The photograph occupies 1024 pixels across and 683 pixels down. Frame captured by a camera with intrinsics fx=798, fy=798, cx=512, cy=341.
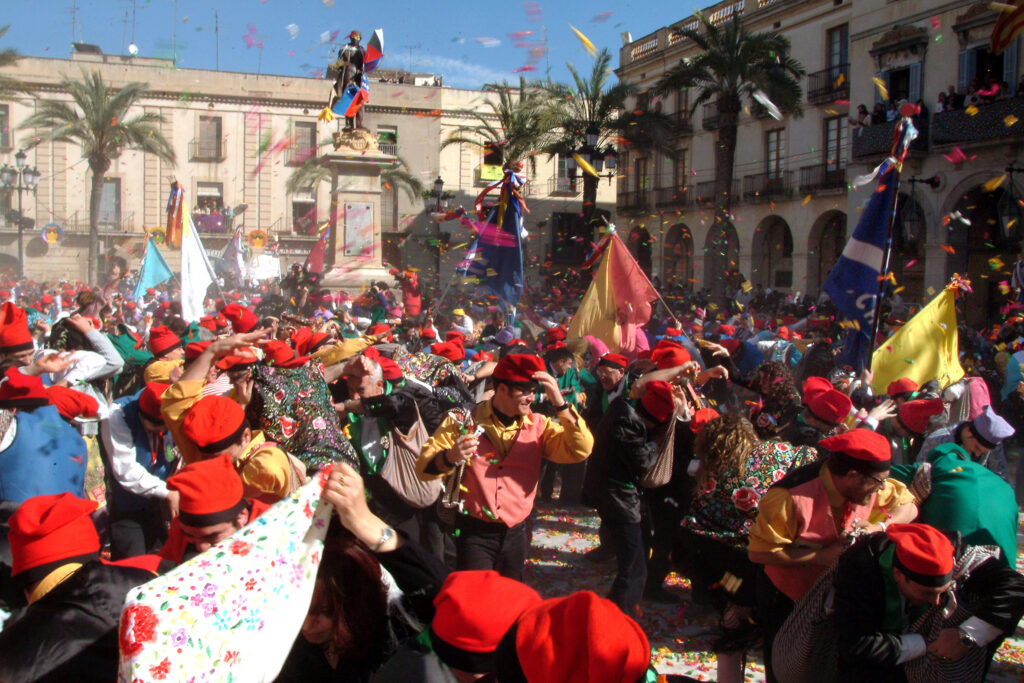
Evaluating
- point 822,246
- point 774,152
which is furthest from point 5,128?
point 822,246

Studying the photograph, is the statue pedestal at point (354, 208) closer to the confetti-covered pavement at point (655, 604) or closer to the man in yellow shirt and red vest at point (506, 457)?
the confetti-covered pavement at point (655, 604)

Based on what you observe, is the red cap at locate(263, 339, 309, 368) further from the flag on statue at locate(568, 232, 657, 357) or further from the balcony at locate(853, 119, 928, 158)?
the balcony at locate(853, 119, 928, 158)

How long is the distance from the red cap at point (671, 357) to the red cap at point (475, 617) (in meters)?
3.11

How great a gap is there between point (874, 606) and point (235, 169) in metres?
42.4

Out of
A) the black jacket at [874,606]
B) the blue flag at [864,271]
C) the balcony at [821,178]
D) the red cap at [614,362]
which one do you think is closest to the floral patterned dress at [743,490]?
the black jacket at [874,606]

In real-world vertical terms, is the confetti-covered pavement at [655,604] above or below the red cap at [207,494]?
below

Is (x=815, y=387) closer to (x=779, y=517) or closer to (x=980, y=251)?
(x=779, y=517)

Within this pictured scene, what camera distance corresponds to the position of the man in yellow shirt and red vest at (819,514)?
297 cm

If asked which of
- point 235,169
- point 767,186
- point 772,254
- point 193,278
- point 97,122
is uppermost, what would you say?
point 235,169

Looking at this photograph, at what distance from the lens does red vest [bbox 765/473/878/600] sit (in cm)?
302

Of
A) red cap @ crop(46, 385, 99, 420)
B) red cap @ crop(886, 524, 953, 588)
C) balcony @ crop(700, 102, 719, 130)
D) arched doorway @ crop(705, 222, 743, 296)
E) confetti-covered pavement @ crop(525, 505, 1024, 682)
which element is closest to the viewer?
red cap @ crop(886, 524, 953, 588)

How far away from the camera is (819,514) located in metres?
3.05

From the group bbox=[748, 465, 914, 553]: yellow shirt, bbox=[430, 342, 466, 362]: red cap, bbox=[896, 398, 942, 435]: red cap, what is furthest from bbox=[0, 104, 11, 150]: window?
bbox=[748, 465, 914, 553]: yellow shirt

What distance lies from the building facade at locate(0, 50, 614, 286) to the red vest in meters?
36.2
